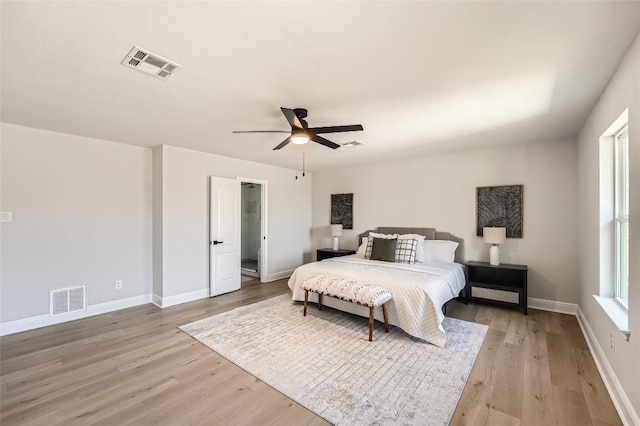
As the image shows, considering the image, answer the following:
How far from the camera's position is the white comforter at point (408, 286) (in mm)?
2953

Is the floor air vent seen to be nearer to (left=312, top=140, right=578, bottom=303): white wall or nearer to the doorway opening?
the doorway opening

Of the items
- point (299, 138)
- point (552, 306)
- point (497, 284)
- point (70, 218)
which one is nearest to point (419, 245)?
point (497, 284)

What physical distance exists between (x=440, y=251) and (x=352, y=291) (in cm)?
201

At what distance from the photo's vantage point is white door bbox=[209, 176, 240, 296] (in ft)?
15.4

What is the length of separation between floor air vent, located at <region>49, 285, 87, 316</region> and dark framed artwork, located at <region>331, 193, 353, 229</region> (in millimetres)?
4417

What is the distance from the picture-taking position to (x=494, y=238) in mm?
3988

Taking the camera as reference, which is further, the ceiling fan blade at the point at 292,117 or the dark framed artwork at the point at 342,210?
the dark framed artwork at the point at 342,210

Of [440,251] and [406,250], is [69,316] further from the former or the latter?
[440,251]

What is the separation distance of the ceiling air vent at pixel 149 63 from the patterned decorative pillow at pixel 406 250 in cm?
367

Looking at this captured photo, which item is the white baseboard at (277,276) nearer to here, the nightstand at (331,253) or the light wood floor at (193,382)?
the nightstand at (331,253)

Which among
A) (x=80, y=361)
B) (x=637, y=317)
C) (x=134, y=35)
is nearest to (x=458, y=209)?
(x=637, y=317)

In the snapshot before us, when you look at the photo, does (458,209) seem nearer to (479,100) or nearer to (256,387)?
(479,100)

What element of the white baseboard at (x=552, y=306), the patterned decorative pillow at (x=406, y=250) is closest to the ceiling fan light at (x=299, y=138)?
the patterned decorative pillow at (x=406, y=250)

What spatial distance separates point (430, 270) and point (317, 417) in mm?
2447
